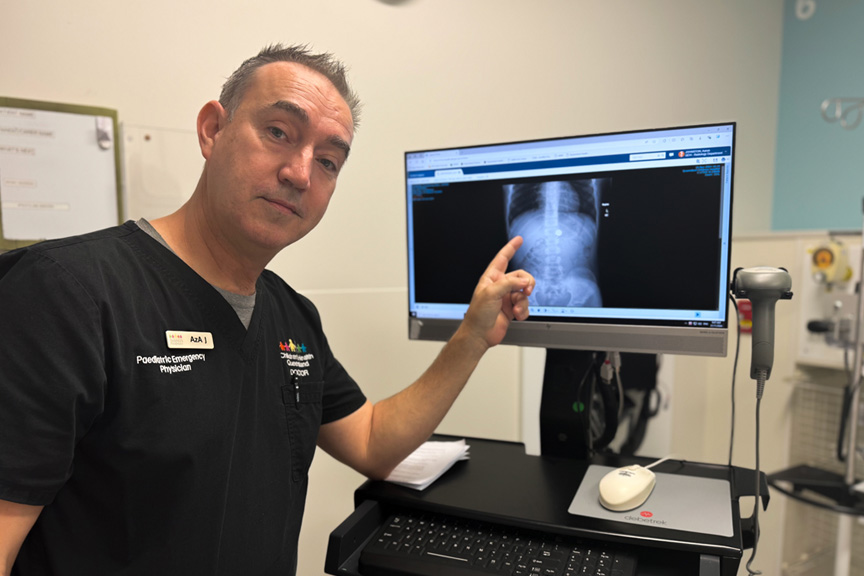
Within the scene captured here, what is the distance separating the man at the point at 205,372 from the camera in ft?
2.62

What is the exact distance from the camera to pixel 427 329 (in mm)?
1394

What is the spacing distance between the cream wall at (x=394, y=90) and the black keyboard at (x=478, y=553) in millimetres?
886

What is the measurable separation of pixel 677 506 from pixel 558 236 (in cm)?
56

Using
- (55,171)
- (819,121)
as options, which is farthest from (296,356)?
(819,121)

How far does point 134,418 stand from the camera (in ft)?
2.86

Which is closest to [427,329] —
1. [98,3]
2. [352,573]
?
[352,573]

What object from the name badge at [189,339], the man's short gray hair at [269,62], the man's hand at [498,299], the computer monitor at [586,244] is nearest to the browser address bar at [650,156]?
the computer monitor at [586,244]

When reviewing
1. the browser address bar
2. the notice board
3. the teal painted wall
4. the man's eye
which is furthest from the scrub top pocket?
the teal painted wall

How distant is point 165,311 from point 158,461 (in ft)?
0.77

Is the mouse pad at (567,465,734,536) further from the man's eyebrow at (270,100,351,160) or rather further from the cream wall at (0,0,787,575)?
the cream wall at (0,0,787,575)

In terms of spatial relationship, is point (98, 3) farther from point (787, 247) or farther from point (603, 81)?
point (787, 247)

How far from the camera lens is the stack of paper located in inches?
45.6

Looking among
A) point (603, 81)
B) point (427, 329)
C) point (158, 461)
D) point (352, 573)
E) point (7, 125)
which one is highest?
point (603, 81)

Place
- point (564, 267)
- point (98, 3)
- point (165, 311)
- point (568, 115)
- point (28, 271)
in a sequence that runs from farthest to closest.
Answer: point (568, 115)
point (98, 3)
point (564, 267)
point (165, 311)
point (28, 271)
